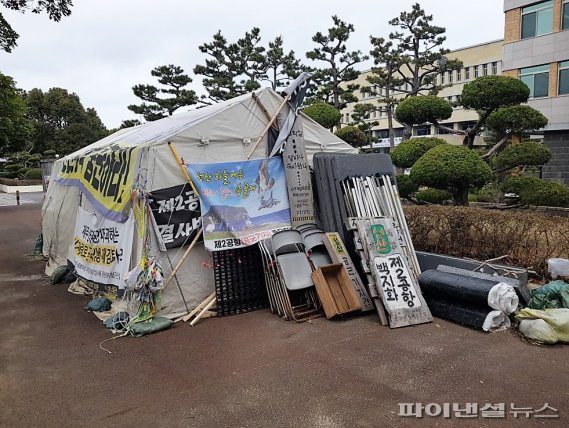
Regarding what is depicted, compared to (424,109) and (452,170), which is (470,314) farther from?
(424,109)

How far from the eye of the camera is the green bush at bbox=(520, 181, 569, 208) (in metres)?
11.0

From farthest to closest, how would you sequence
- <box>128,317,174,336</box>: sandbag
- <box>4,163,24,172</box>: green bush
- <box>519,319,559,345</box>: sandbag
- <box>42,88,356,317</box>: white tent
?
<box>4,163,24,172</box>: green bush → <box>42,88,356,317</box>: white tent → <box>128,317,174,336</box>: sandbag → <box>519,319,559,345</box>: sandbag

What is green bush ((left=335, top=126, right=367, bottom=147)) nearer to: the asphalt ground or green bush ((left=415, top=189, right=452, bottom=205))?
green bush ((left=415, top=189, right=452, bottom=205))

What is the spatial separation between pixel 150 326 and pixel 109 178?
8.96 ft

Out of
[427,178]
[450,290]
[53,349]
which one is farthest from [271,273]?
[427,178]

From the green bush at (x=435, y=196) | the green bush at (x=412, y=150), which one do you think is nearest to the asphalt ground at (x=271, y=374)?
the green bush at (x=412, y=150)

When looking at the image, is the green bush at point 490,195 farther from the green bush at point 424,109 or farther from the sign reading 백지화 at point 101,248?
the sign reading 백지화 at point 101,248

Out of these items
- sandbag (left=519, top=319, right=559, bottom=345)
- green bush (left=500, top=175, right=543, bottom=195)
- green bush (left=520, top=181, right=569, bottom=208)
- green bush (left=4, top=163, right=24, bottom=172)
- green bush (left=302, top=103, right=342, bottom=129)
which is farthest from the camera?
Result: green bush (left=4, top=163, right=24, bottom=172)

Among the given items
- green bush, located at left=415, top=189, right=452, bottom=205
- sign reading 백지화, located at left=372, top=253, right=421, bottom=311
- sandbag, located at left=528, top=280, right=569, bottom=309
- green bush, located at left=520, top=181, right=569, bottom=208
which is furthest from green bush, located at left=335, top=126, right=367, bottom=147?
sandbag, located at left=528, top=280, right=569, bottom=309

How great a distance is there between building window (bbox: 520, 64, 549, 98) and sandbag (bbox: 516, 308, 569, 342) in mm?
18516

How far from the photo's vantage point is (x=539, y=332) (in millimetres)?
4680

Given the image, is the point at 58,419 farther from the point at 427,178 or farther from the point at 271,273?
the point at 427,178

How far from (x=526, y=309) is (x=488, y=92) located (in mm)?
8505

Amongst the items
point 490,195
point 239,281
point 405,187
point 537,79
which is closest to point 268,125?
point 239,281
